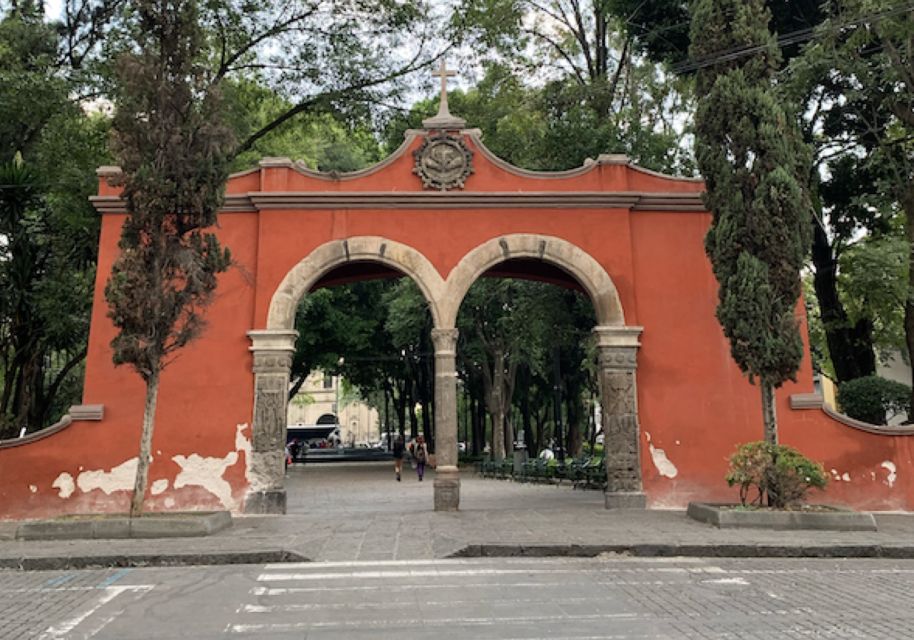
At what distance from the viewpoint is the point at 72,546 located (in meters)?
8.84

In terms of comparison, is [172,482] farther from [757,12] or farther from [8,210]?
[757,12]

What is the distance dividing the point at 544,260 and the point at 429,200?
2443mm

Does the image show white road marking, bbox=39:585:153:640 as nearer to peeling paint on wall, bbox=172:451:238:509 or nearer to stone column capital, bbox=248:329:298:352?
peeling paint on wall, bbox=172:451:238:509

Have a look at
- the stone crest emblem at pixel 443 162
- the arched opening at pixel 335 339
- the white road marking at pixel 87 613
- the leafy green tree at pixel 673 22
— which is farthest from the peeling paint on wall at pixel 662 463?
the leafy green tree at pixel 673 22

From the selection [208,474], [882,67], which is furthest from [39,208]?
[882,67]

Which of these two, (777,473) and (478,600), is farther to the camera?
(777,473)

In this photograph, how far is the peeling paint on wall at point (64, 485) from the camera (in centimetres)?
1186

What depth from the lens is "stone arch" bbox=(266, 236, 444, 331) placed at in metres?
12.8

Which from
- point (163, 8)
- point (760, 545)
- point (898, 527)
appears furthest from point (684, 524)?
point (163, 8)

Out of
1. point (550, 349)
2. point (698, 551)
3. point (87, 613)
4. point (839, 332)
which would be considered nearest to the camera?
point (87, 613)

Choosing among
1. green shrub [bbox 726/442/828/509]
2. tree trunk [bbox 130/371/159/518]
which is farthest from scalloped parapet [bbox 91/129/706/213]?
green shrub [bbox 726/442/828/509]

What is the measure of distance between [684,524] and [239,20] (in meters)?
16.1

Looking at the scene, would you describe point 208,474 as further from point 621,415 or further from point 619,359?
point 619,359

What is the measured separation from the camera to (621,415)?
12.5 meters
